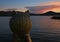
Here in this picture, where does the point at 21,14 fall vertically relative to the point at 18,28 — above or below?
above

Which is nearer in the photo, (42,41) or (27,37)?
(27,37)

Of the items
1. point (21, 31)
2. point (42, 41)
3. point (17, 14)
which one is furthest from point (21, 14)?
point (42, 41)

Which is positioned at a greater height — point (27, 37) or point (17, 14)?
point (17, 14)

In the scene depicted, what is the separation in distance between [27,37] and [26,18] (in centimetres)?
32

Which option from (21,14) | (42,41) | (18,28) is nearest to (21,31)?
(18,28)

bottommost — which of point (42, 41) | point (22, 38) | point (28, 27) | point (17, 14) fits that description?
point (42, 41)

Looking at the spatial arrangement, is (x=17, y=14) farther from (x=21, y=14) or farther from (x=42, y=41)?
(x=42, y=41)

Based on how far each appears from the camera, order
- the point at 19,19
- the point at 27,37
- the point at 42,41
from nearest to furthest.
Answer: the point at 19,19
the point at 27,37
the point at 42,41

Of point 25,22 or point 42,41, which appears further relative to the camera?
point 42,41

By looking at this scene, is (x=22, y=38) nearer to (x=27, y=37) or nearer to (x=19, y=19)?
(x=27, y=37)

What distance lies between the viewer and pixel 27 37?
3.09 meters

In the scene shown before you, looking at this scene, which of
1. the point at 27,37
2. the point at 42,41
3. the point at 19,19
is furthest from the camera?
the point at 42,41

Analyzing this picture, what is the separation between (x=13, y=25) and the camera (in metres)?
2.90

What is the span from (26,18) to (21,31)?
22 centimetres
